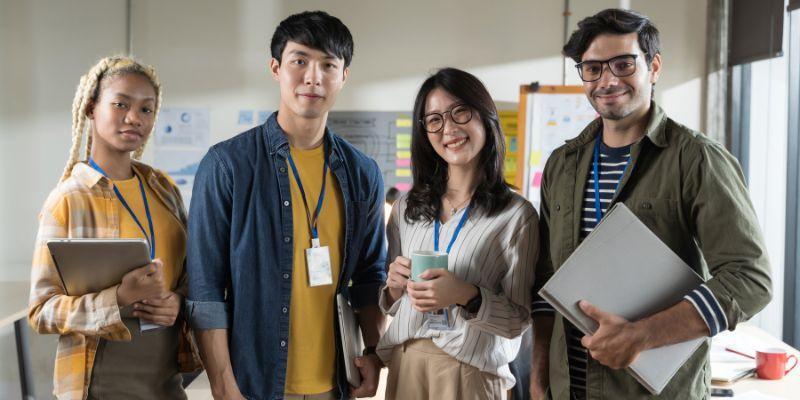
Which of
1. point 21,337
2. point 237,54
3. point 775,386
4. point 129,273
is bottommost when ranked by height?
point 21,337

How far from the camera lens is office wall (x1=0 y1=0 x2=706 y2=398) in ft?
15.6

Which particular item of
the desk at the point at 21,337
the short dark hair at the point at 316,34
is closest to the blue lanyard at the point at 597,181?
the short dark hair at the point at 316,34

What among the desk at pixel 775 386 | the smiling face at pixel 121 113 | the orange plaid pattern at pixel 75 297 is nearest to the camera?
the orange plaid pattern at pixel 75 297

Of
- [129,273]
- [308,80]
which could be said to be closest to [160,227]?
[129,273]

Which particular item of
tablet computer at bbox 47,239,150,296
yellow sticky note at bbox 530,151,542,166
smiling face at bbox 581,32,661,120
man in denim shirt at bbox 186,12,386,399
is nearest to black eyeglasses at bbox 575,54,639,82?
smiling face at bbox 581,32,661,120

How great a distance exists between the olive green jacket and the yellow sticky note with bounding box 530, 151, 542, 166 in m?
3.02

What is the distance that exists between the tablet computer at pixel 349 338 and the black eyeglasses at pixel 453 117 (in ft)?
1.85

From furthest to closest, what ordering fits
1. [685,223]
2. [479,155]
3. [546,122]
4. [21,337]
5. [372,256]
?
[546,122] → [21,337] → [372,256] → [479,155] → [685,223]

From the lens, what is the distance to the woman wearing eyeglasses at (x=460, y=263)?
1.68 m

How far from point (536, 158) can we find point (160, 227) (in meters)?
3.33

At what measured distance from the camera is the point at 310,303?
1782 millimetres

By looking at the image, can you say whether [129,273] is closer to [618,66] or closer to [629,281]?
[629,281]

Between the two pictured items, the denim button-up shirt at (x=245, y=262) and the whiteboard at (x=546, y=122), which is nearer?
the denim button-up shirt at (x=245, y=262)

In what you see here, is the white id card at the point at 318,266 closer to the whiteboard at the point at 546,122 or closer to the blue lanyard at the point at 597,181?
the blue lanyard at the point at 597,181
